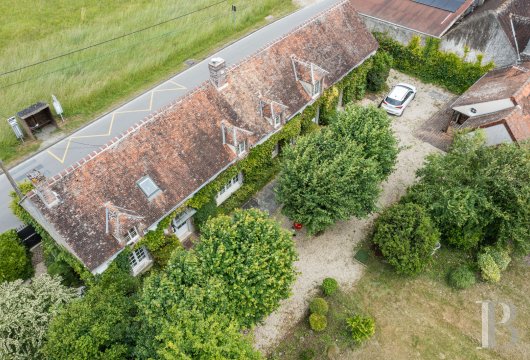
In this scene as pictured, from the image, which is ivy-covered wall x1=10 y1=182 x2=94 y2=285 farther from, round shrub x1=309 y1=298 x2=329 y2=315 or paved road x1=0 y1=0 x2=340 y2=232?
round shrub x1=309 y1=298 x2=329 y2=315

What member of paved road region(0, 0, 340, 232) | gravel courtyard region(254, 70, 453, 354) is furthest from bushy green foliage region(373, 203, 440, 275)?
paved road region(0, 0, 340, 232)

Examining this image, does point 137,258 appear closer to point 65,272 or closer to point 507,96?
point 65,272

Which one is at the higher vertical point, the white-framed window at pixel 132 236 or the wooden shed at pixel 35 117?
the wooden shed at pixel 35 117

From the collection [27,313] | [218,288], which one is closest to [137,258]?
[27,313]

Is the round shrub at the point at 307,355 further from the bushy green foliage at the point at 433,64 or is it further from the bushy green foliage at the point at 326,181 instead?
the bushy green foliage at the point at 433,64

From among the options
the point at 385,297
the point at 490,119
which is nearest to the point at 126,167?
the point at 385,297

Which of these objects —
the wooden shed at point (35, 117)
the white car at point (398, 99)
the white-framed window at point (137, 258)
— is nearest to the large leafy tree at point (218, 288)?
the white-framed window at point (137, 258)

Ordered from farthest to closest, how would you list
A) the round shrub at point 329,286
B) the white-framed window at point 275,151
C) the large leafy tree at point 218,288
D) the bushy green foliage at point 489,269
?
the white-framed window at point 275,151 < the bushy green foliage at point 489,269 < the round shrub at point 329,286 < the large leafy tree at point 218,288
